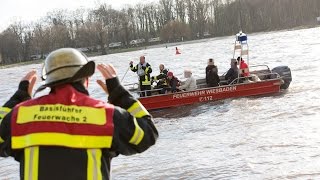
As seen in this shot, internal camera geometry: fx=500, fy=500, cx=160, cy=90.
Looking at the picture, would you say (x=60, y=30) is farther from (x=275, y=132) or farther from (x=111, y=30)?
(x=275, y=132)

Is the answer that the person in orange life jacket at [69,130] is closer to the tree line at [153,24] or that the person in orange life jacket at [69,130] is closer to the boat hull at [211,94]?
the boat hull at [211,94]

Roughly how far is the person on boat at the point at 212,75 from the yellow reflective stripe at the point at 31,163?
47.5 ft

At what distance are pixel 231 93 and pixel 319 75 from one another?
6.66 meters

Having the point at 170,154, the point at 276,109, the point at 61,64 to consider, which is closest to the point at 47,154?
the point at 61,64

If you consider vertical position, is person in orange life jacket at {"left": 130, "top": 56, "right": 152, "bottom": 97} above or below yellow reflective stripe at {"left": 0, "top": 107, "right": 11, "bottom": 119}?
below

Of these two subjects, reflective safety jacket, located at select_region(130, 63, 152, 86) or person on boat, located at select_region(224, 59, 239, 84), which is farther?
person on boat, located at select_region(224, 59, 239, 84)

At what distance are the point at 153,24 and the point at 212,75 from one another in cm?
10925

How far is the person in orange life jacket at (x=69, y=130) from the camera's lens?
2064mm

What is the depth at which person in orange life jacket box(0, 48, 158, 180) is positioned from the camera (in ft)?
6.77

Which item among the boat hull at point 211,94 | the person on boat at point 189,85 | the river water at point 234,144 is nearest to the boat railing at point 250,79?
the boat hull at point 211,94

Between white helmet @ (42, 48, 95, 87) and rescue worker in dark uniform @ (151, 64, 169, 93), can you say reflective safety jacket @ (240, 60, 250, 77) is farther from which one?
white helmet @ (42, 48, 95, 87)

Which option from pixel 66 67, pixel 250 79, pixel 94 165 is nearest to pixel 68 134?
pixel 94 165

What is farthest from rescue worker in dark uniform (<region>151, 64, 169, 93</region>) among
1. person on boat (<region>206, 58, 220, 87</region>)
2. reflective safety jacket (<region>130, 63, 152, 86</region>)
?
person on boat (<region>206, 58, 220, 87</region>)

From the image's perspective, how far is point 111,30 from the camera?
11475 centimetres
